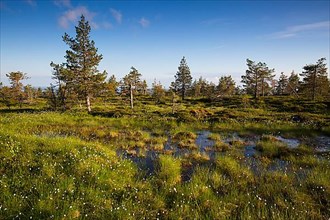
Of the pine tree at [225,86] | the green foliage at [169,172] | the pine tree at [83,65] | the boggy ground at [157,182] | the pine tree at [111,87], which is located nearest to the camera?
the boggy ground at [157,182]

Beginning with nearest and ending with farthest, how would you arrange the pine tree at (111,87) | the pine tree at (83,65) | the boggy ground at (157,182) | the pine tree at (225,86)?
the boggy ground at (157,182) < the pine tree at (83,65) < the pine tree at (111,87) < the pine tree at (225,86)

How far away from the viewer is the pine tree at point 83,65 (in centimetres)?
3716

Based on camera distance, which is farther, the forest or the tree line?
the tree line

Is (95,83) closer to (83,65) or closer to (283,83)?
(83,65)

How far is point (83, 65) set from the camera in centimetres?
3800

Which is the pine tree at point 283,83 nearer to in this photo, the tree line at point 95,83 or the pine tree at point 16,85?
the tree line at point 95,83

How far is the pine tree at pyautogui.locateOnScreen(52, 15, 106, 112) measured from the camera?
37156 mm

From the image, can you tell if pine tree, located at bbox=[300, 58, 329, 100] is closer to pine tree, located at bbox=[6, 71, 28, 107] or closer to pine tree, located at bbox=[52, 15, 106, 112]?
pine tree, located at bbox=[52, 15, 106, 112]

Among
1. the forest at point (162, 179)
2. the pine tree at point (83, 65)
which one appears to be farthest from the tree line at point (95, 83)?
the forest at point (162, 179)

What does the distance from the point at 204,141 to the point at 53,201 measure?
1013cm

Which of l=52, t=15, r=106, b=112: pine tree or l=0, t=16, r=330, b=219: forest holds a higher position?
l=52, t=15, r=106, b=112: pine tree

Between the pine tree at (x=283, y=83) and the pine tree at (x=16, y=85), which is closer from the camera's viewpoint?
the pine tree at (x=16, y=85)

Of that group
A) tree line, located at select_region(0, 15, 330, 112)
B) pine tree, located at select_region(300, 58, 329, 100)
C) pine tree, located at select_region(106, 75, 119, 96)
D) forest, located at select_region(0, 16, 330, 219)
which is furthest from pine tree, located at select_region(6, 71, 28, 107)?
pine tree, located at select_region(300, 58, 329, 100)

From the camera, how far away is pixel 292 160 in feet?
33.3
